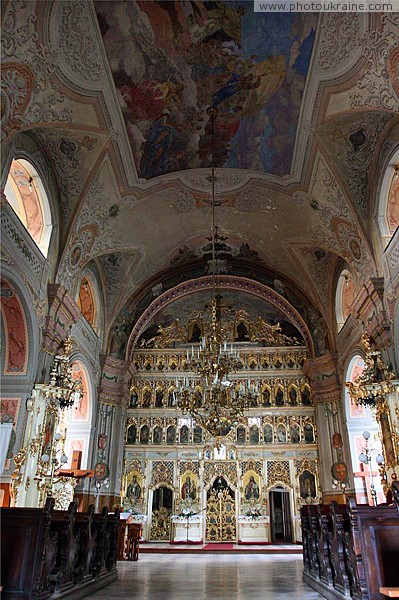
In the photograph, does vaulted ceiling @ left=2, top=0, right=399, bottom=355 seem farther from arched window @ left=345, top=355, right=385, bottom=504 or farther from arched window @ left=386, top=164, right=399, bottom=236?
arched window @ left=345, top=355, right=385, bottom=504

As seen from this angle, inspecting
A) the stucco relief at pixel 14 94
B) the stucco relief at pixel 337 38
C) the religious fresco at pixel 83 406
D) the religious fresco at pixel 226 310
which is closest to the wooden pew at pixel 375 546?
the stucco relief at pixel 337 38

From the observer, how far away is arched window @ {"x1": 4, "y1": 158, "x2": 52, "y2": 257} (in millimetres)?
10359

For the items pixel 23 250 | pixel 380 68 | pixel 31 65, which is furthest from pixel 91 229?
pixel 380 68

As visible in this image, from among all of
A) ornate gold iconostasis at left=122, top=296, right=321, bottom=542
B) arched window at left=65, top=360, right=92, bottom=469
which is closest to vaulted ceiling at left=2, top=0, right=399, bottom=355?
arched window at left=65, top=360, right=92, bottom=469

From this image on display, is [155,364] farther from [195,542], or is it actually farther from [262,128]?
[262,128]

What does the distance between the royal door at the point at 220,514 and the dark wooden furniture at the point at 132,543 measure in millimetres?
5181

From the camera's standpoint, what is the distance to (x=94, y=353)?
15.0m

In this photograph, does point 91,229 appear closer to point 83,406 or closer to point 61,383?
point 61,383

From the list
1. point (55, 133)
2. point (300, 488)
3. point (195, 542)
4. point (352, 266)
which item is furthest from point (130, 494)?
point (55, 133)

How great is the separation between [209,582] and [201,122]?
9410mm

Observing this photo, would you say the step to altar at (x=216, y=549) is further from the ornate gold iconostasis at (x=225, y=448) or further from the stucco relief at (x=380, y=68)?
the stucco relief at (x=380, y=68)

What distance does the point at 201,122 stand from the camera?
1077cm

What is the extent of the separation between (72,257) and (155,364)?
8.14 m

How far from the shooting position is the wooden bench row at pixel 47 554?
5.18 meters
